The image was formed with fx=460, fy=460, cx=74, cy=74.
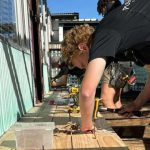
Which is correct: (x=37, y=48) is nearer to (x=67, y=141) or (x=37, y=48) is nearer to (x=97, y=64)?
(x=67, y=141)

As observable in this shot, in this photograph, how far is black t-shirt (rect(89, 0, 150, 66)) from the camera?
285 cm

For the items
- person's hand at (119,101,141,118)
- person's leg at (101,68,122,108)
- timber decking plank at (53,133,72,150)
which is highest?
person's hand at (119,101,141,118)

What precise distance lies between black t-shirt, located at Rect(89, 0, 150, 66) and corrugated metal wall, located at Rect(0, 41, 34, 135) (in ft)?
5.77

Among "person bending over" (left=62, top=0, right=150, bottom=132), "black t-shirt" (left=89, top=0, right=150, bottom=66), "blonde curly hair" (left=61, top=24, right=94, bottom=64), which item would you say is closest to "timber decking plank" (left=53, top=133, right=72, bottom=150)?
"person bending over" (left=62, top=0, right=150, bottom=132)

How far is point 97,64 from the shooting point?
9.55 feet

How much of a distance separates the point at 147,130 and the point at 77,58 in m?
2.85

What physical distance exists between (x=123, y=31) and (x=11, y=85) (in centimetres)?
266

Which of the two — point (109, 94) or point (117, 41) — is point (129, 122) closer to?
point (109, 94)

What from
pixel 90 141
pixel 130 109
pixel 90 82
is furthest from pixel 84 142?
pixel 90 82

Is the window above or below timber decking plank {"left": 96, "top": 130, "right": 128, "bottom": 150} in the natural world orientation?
above

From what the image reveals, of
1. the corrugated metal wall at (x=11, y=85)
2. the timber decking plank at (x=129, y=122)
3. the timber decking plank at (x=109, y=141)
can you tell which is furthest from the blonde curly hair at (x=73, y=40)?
the timber decking plank at (x=129, y=122)

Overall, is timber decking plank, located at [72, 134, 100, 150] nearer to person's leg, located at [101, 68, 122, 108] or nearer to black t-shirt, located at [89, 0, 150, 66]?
black t-shirt, located at [89, 0, 150, 66]

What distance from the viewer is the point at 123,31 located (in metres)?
2.88

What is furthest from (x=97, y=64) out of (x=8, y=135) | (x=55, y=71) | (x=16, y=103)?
(x=55, y=71)
